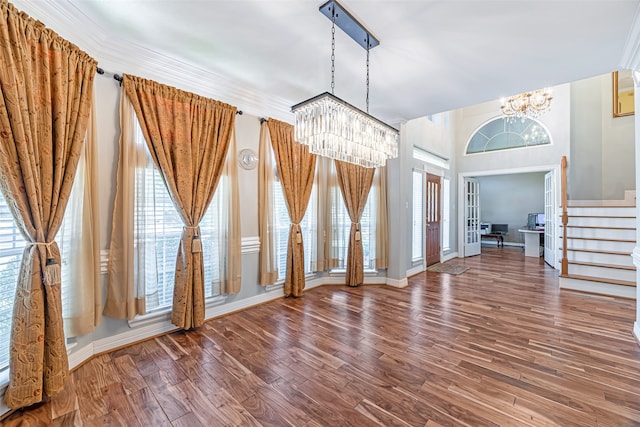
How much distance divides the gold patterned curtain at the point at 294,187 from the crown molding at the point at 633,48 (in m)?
3.23

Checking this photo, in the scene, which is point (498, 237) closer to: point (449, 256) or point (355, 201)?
point (449, 256)

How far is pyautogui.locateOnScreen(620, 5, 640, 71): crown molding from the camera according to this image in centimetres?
200

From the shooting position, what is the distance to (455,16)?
1988 mm

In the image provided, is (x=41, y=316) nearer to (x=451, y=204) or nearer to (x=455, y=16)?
(x=455, y=16)

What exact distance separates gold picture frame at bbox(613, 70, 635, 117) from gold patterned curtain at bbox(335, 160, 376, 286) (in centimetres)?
496

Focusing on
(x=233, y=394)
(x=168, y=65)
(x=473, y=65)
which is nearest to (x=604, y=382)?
(x=233, y=394)

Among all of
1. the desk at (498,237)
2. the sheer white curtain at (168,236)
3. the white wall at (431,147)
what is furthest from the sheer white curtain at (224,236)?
the desk at (498,237)

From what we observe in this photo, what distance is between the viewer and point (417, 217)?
540 centimetres

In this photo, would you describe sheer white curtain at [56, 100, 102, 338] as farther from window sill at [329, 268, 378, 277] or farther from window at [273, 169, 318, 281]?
window sill at [329, 268, 378, 277]

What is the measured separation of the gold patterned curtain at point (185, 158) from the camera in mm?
2490

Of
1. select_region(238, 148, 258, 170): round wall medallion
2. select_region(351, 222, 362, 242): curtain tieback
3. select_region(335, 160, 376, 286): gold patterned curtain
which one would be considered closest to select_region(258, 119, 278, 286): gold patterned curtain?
select_region(238, 148, 258, 170): round wall medallion

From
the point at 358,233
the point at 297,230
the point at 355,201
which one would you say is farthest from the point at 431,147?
the point at 297,230

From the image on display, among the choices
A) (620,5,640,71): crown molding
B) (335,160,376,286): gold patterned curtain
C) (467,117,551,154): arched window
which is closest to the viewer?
(620,5,640,71): crown molding

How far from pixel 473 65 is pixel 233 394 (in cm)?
359
